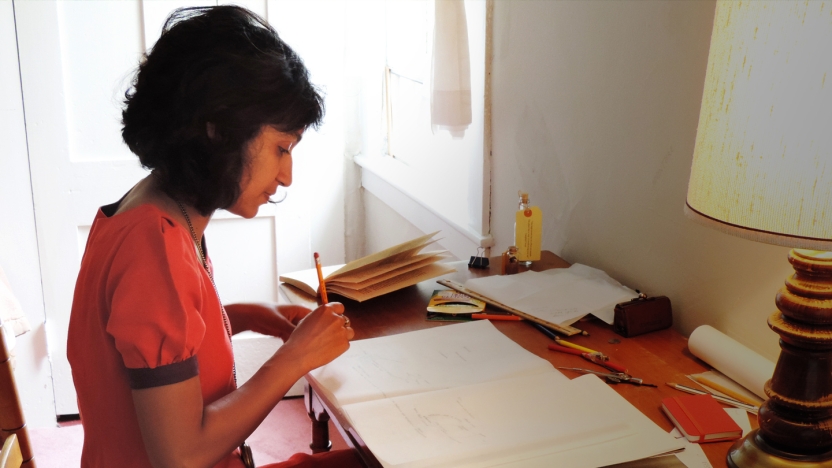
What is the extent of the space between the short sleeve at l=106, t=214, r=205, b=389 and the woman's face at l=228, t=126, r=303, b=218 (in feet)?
0.46

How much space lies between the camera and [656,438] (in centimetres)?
84

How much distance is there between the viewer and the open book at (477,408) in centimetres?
81

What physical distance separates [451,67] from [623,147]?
0.59m

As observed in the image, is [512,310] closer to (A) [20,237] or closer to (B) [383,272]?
(B) [383,272]

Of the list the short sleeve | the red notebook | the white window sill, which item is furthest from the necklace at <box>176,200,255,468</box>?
the white window sill

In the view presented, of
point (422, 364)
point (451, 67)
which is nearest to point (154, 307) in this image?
point (422, 364)

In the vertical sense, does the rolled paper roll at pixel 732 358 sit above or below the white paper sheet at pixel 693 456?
above

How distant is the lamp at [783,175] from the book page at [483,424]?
0.19m

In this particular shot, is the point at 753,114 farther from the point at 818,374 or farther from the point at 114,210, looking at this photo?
the point at 114,210

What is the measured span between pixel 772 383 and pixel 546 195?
0.96 meters

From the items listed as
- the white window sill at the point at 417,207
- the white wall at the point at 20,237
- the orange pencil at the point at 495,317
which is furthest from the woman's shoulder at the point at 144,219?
the white wall at the point at 20,237

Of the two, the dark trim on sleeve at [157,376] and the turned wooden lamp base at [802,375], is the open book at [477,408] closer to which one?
the turned wooden lamp base at [802,375]

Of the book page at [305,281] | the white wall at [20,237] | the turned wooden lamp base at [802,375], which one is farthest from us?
the white wall at [20,237]

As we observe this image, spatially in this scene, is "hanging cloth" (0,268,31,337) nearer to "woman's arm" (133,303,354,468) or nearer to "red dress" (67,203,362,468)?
"red dress" (67,203,362,468)
